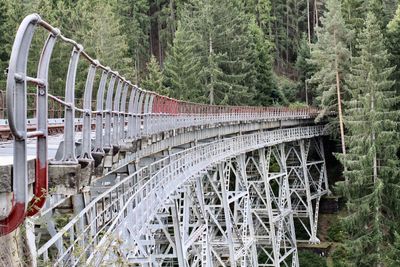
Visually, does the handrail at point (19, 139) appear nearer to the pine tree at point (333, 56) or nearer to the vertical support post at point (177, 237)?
the vertical support post at point (177, 237)

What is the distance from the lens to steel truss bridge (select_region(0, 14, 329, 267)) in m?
3.84

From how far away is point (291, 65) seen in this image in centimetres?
6731

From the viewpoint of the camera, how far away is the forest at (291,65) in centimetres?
2903

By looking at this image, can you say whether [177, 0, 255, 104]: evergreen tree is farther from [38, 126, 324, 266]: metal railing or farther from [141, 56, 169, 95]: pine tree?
[38, 126, 324, 266]: metal railing

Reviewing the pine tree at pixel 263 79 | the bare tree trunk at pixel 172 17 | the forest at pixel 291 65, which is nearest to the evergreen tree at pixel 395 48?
the forest at pixel 291 65

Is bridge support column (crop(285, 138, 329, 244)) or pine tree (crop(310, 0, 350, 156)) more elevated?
pine tree (crop(310, 0, 350, 156))

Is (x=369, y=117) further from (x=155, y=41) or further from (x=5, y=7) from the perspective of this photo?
(x=155, y=41)

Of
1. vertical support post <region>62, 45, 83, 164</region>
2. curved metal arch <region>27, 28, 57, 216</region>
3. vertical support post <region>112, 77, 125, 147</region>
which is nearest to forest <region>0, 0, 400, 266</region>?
vertical support post <region>112, 77, 125, 147</region>

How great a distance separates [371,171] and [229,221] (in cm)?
1138

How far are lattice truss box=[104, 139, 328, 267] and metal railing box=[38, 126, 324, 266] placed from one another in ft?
0.97

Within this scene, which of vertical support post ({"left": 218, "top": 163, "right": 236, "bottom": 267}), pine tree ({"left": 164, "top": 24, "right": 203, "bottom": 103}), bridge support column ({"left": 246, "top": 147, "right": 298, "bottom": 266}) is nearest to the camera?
vertical support post ({"left": 218, "top": 163, "right": 236, "bottom": 267})

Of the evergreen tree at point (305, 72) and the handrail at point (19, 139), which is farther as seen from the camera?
the evergreen tree at point (305, 72)

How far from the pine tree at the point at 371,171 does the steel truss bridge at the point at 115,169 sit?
3096mm

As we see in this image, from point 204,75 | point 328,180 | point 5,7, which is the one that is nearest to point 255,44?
point 204,75
